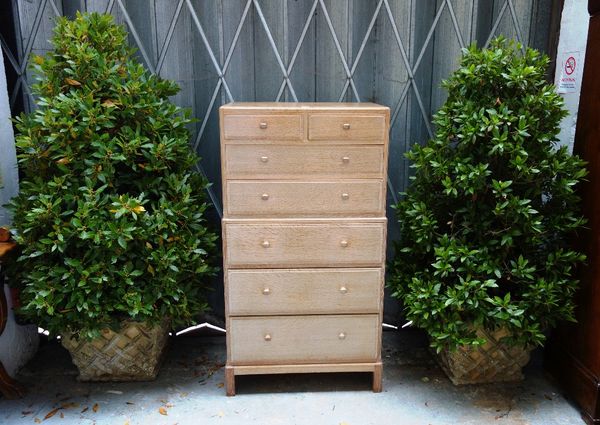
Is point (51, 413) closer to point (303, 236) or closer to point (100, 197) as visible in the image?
point (100, 197)

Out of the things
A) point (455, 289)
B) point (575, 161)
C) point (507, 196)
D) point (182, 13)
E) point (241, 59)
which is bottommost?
point (455, 289)

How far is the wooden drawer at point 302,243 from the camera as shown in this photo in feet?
7.43

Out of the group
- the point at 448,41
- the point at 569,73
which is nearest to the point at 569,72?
the point at 569,73

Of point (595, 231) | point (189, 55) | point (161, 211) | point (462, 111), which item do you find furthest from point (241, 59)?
point (595, 231)

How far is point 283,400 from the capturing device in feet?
7.88

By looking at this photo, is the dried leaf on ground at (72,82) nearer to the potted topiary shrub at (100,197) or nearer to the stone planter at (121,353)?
the potted topiary shrub at (100,197)

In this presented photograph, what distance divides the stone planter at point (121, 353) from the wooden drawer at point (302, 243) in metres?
0.59

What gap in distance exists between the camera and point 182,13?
103 inches

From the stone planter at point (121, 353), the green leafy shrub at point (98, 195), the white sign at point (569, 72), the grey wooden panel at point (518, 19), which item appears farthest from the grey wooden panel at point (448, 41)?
the stone planter at point (121, 353)

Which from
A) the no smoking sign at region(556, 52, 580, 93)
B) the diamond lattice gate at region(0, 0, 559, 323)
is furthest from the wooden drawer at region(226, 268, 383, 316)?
the no smoking sign at region(556, 52, 580, 93)

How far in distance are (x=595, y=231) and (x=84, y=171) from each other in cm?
224

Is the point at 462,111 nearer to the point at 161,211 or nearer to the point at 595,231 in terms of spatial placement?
the point at 595,231

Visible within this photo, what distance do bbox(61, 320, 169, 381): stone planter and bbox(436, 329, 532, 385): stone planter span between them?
1452mm

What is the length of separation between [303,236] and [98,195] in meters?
0.90
